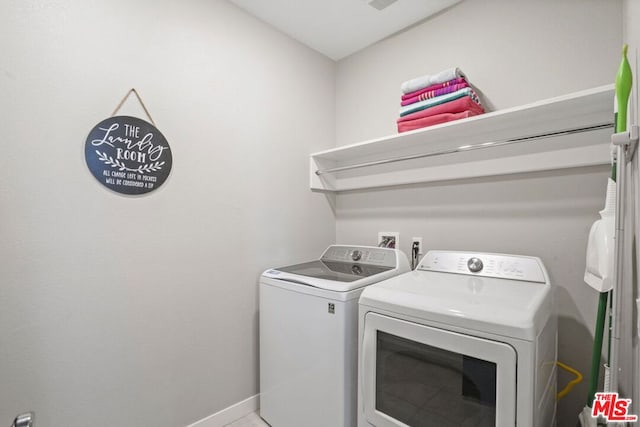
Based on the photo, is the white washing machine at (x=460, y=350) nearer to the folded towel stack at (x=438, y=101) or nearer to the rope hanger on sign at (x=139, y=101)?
the folded towel stack at (x=438, y=101)

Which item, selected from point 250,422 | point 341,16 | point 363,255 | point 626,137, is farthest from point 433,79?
point 250,422

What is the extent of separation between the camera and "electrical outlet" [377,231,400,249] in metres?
2.02

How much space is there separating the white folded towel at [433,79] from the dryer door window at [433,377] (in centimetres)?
131

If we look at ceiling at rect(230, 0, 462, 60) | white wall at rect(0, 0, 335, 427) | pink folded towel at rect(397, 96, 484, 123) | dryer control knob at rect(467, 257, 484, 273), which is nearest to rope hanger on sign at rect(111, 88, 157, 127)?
white wall at rect(0, 0, 335, 427)

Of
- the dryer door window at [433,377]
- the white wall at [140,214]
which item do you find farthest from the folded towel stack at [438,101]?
the dryer door window at [433,377]

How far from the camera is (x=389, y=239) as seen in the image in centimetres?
206

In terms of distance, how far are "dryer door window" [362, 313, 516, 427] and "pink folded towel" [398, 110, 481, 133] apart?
3.62 feet

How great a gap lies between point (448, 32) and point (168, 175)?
1881 millimetres

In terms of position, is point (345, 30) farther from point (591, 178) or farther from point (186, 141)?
point (591, 178)

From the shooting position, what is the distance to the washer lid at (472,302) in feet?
2.87

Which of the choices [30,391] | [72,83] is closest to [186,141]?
[72,83]

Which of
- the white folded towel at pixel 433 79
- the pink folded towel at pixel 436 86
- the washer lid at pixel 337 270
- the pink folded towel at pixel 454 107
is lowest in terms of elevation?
the washer lid at pixel 337 270

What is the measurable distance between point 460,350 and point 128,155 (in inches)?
63.1

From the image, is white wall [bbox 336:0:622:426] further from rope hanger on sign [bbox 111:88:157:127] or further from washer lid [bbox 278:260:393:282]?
rope hanger on sign [bbox 111:88:157:127]
